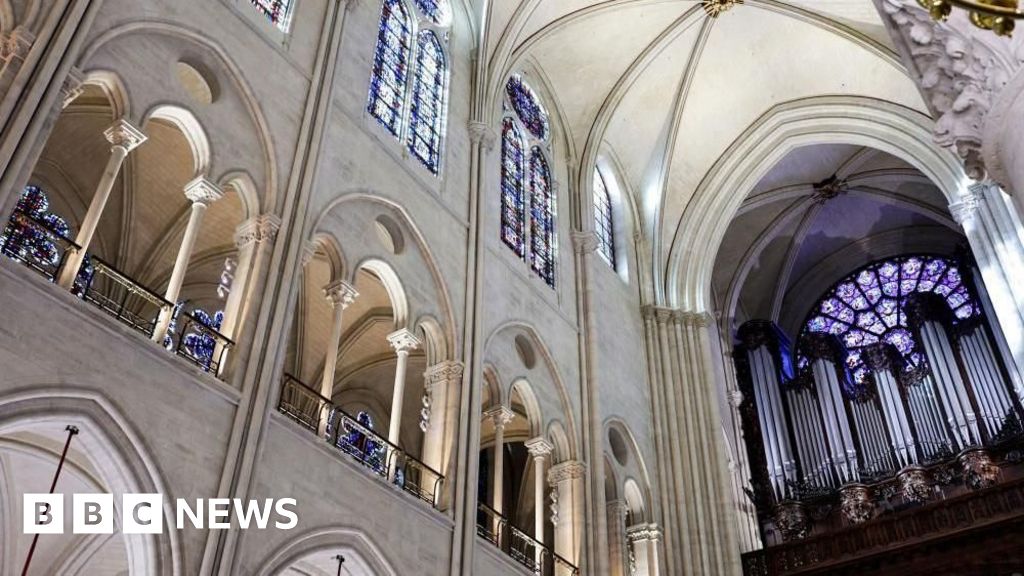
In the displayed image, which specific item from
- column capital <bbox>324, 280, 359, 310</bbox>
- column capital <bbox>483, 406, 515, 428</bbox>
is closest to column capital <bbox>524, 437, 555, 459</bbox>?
column capital <bbox>483, 406, 515, 428</bbox>

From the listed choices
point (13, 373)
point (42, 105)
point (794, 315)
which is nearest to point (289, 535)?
point (13, 373)

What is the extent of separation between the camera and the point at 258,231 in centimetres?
924

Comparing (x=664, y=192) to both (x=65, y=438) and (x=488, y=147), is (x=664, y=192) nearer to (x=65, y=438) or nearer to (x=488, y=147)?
(x=488, y=147)

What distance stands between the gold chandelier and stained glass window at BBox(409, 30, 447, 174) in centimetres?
804

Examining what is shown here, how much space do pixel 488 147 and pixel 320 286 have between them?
129 inches

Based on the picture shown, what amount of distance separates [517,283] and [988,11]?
9273mm

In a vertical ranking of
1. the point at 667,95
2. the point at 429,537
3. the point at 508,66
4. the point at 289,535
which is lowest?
the point at 289,535

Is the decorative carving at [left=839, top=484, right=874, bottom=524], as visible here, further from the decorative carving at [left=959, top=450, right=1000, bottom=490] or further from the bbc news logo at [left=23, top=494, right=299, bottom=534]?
the bbc news logo at [left=23, top=494, right=299, bottom=534]

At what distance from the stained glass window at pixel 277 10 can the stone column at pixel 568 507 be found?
22.0 ft

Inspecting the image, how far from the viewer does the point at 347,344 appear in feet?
50.1

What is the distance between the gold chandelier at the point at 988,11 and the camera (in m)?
4.74

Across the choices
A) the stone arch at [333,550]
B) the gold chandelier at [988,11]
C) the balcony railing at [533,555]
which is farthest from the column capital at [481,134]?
the gold chandelier at [988,11]

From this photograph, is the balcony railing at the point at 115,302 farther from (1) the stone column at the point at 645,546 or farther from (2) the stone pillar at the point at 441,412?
(1) the stone column at the point at 645,546

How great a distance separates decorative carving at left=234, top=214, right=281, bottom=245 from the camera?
921 centimetres
